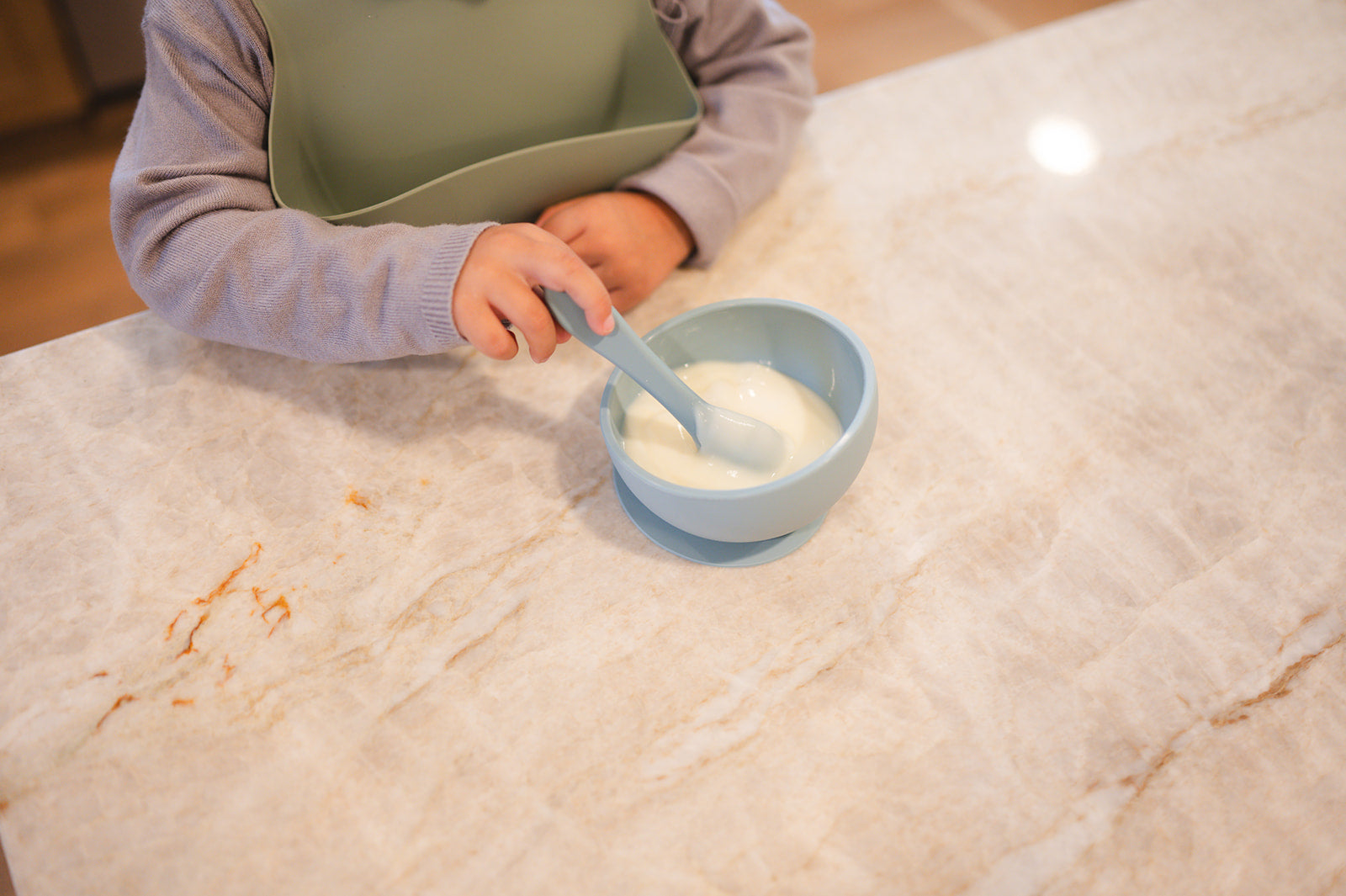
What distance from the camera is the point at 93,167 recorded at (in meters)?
1.39

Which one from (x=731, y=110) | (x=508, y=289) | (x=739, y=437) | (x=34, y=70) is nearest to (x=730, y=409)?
(x=739, y=437)

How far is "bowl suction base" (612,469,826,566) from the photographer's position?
50cm

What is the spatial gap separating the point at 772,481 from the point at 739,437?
6 centimetres

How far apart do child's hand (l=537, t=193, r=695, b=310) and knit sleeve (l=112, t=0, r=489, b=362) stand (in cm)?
11

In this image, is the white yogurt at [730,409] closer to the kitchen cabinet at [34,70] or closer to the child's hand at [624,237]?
the child's hand at [624,237]

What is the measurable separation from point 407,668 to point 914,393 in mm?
355

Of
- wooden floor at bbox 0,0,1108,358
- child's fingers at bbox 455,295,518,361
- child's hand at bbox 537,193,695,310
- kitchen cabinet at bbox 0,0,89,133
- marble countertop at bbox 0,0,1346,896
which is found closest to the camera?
marble countertop at bbox 0,0,1346,896

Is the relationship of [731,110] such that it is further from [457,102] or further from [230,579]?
[230,579]

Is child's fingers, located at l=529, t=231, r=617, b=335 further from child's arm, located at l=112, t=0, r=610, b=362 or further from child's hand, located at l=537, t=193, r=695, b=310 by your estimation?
child's hand, located at l=537, t=193, r=695, b=310

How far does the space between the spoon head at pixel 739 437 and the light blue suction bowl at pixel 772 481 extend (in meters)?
0.04

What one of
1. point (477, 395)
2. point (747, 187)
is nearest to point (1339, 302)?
point (747, 187)

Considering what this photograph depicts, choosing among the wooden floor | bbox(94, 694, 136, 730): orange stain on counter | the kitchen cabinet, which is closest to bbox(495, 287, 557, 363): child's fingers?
bbox(94, 694, 136, 730): orange stain on counter

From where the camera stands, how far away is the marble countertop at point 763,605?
0.41 meters

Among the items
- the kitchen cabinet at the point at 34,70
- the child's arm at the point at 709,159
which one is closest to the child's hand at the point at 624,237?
the child's arm at the point at 709,159
